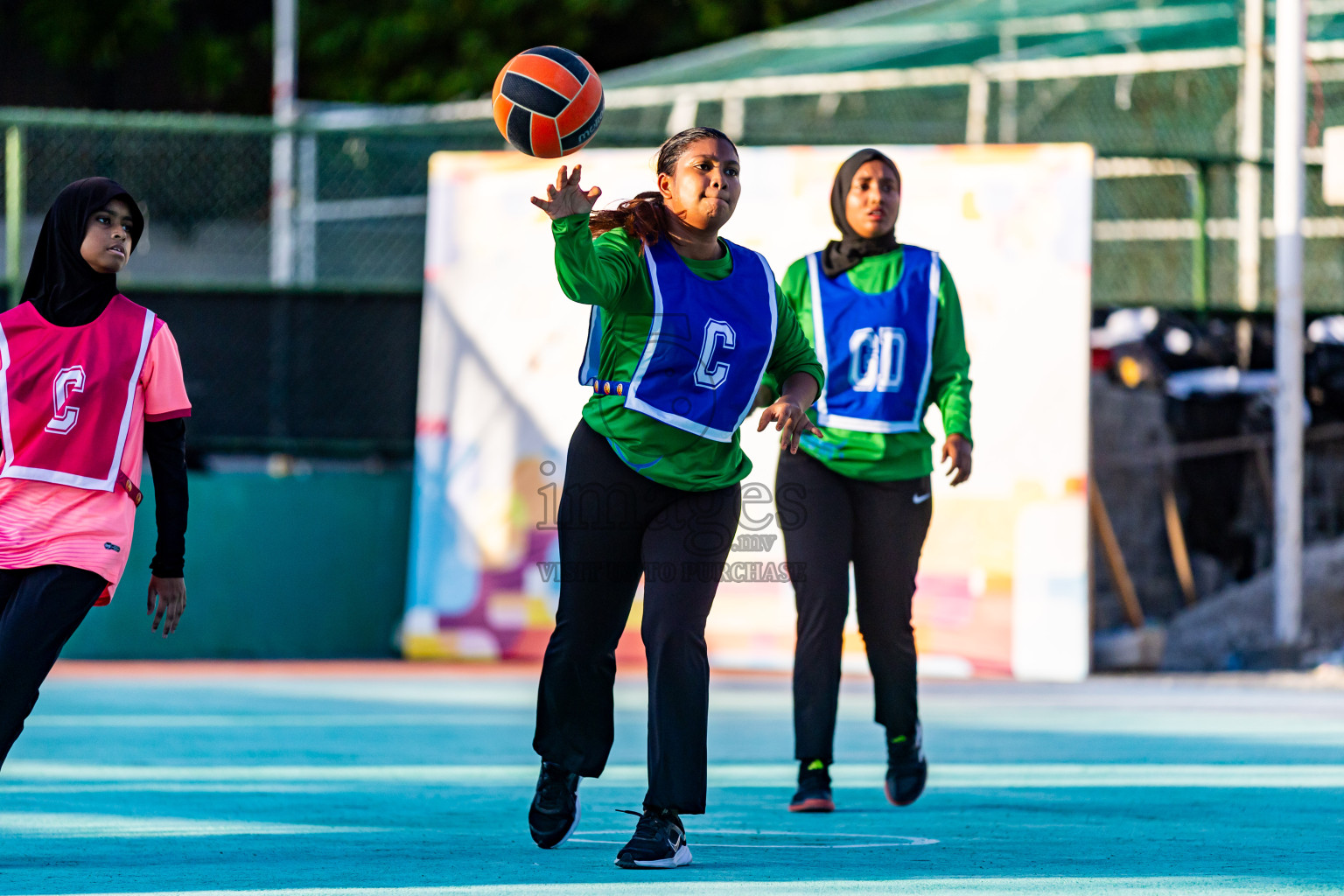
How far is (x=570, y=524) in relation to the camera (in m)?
4.98

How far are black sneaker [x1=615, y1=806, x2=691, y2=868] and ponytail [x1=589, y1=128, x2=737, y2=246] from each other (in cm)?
144

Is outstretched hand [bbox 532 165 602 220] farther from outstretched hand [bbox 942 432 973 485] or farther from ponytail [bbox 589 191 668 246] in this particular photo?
outstretched hand [bbox 942 432 973 485]

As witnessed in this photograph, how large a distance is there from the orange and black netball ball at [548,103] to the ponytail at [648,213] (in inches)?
8.7

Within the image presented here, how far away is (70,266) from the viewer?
4.68 metres

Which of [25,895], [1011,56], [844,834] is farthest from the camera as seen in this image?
[1011,56]

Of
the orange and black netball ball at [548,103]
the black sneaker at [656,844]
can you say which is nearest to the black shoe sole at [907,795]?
the black sneaker at [656,844]

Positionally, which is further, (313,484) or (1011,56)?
(1011,56)

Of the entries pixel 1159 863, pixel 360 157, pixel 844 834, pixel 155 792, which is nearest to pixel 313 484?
pixel 360 157

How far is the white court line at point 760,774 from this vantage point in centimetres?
652

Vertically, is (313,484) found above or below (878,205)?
below

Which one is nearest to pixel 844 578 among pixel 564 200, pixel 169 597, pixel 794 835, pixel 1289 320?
pixel 794 835

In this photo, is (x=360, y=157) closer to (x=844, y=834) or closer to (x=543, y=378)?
(x=543, y=378)

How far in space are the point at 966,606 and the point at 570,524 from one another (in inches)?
249

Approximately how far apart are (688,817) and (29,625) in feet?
6.88
